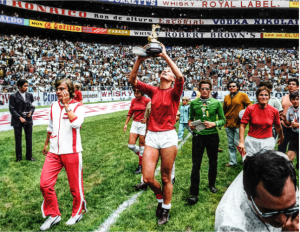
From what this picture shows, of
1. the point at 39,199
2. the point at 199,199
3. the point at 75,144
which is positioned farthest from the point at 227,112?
the point at 39,199

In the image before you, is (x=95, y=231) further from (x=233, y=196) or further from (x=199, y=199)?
(x=233, y=196)

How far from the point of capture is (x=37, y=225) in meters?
3.38

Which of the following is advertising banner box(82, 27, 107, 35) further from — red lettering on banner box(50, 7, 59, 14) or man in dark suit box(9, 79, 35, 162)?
man in dark suit box(9, 79, 35, 162)

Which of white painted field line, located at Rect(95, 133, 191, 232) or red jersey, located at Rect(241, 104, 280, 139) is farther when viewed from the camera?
red jersey, located at Rect(241, 104, 280, 139)

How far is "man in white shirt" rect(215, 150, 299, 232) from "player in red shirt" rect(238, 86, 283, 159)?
295 cm

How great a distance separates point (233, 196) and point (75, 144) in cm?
262

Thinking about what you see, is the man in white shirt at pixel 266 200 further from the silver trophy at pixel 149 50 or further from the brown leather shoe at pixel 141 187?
the brown leather shoe at pixel 141 187

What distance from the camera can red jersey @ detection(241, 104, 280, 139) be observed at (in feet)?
12.9

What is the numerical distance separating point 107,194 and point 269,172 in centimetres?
386

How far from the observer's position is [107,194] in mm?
4383

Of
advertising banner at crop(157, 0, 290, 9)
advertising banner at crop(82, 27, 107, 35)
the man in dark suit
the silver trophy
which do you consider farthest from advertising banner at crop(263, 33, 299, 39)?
the silver trophy

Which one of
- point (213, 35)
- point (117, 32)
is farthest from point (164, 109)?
point (213, 35)

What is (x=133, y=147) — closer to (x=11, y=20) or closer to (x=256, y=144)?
(x=256, y=144)

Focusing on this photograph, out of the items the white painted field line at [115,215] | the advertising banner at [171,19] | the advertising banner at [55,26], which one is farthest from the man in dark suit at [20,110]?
the advertising banner at [171,19]
